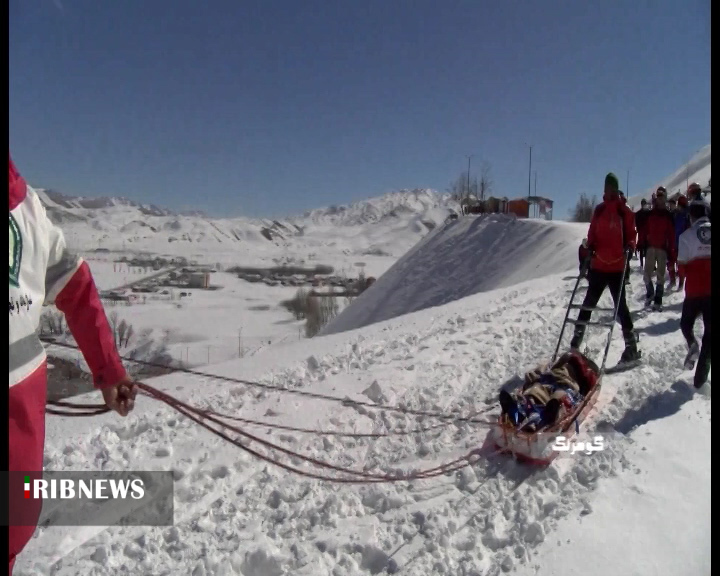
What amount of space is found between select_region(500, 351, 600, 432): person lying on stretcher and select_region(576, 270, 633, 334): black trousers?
964 mm

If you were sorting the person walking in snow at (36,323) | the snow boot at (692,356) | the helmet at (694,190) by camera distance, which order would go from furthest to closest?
1. the helmet at (694,190)
2. the snow boot at (692,356)
3. the person walking in snow at (36,323)

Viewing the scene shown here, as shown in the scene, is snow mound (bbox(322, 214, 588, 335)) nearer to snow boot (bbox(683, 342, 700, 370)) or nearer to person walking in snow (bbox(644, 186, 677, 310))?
person walking in snow (bbox(644, 186, 677, 310))

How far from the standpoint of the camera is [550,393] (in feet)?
13.4

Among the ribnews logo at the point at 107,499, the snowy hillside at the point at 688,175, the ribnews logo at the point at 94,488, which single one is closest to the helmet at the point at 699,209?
the ribnews logo at the point at 107,499

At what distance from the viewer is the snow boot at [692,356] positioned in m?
4.73

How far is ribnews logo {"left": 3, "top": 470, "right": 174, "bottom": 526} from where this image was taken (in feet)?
10.8

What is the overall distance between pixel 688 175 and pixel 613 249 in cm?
6308

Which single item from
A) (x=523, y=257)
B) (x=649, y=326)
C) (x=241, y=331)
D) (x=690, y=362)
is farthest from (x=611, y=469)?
(x=241, y=331)

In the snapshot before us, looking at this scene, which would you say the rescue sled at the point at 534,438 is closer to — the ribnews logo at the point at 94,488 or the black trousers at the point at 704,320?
the black trousers at the point at 704,320

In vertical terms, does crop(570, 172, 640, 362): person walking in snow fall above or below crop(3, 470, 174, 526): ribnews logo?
above

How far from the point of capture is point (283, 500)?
3438mm

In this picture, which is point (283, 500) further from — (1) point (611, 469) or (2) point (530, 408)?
(1) point (611, 469)

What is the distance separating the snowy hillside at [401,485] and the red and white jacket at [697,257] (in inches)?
35.3

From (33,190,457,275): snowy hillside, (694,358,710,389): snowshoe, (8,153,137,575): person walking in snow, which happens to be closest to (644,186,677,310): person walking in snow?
(694,358,710,389): snowshoe
